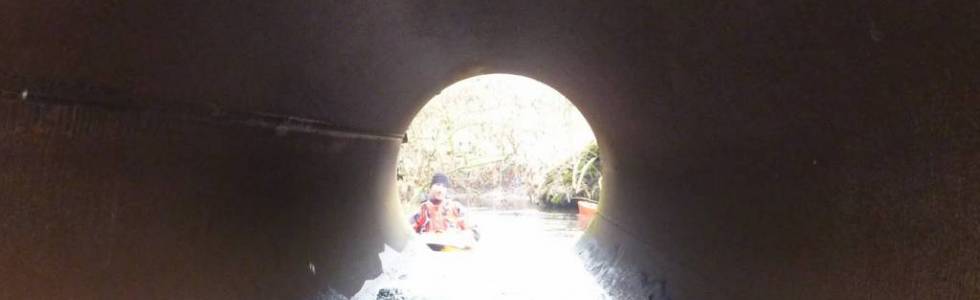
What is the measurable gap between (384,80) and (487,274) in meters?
2.30

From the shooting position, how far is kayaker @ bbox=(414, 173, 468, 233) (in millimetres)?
9375

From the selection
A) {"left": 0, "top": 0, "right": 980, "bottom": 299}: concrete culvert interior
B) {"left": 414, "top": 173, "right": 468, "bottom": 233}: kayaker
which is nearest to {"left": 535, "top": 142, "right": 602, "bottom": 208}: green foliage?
{"left": 414, "top": 173, "right": 468, "bottom": 233}: kayaker

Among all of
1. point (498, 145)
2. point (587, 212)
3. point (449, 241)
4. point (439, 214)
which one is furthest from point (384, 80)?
point (498, 145)

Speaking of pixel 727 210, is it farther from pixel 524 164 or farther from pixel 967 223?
A: pixel 524 164

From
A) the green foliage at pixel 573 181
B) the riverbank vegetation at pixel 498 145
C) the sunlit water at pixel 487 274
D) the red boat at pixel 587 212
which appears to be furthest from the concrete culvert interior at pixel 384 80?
the riverbank vegetation at pixel 498 145

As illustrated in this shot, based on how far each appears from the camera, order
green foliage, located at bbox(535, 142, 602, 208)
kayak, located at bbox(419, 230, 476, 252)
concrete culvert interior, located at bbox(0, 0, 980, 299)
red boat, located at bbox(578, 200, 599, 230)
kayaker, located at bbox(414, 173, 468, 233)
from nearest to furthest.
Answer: concrete culvert interior, located at bbox(0, 0, 980, 299)
kayak, located at bbox(419, 230, 476, 252)
kayaker, located at bbox(414, 173, 468, 233)
red boat, located at bbox(578, 200, 599, 230)
green foliage, located at bbox(535, 142, 602, 208)

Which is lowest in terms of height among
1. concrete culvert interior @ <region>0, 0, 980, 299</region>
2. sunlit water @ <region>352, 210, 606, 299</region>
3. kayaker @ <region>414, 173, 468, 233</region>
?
sunlit water @ <region>352, 210, 606, 299</region>

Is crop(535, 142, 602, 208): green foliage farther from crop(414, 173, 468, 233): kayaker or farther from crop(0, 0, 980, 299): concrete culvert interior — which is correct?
crop(0, 0, 980, 299): concrete culvert interior

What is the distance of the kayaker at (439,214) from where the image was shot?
9.38m

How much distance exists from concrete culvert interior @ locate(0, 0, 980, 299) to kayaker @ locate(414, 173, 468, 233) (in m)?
4.32

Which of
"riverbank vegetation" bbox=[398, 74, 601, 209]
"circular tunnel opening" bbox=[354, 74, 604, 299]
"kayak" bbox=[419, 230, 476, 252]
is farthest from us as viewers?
"riverbank vegetation" bbox=[398, 74, 601, 209]

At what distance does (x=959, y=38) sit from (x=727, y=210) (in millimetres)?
1868

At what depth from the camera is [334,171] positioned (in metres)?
4.81

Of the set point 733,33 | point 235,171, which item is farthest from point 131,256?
point 733,33
